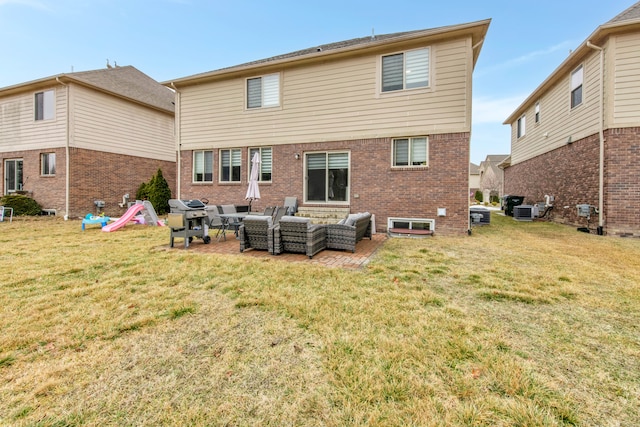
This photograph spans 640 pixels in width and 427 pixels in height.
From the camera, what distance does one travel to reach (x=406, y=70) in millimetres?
9008

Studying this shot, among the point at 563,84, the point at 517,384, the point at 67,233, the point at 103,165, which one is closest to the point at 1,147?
the point at 103,165

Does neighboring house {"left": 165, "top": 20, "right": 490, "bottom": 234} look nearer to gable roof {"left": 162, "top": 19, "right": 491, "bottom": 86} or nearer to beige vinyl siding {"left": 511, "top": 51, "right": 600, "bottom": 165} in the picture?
gable roof {"left": 162, "top": 19, "right": 491, "bottom": 86}

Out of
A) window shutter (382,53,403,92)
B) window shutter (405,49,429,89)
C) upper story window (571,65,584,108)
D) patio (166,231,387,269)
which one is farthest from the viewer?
Answer: upper story window (571,65,584,108)

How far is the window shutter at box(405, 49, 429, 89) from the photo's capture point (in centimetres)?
878

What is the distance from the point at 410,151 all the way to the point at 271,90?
5829 mm

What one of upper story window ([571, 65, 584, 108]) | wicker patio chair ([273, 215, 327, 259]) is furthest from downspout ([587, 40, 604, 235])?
wicker patio chair ([273, 215, 327, 259])

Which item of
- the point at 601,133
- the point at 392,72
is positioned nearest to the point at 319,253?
the point at 392,72

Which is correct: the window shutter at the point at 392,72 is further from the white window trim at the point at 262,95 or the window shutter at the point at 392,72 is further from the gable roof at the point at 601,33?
the gable roof at the point at 601,33

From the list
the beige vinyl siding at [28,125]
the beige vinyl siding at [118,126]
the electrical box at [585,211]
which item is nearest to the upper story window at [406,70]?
the electrical box at [585,211]

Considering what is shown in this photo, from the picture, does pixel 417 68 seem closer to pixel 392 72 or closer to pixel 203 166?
pixel 392 72

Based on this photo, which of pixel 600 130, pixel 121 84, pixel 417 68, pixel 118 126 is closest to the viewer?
pixel 600 130

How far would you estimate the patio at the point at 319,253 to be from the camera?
553 centimetres

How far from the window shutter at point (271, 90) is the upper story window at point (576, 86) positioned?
1097 centimetres

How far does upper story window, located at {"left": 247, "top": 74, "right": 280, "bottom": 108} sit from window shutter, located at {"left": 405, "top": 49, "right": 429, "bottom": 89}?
477 cm
